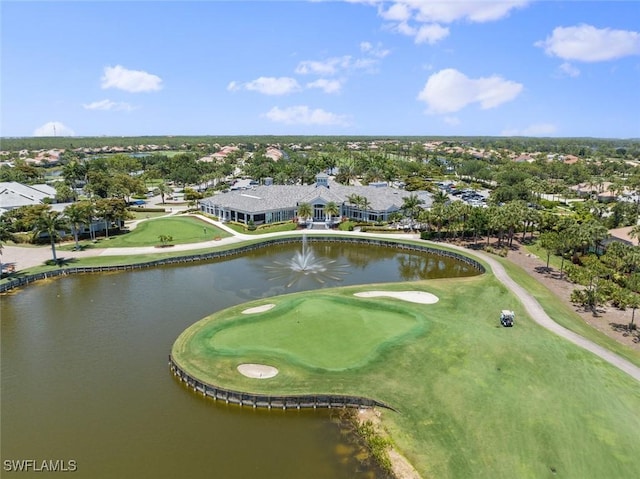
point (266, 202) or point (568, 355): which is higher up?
point (266, 202)

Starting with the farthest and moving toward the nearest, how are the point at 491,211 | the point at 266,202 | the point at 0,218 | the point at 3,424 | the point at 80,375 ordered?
the point at 266,202 < the point at 491,211 < the point at 0,218 < the point at 80,375 < the point at 3,424

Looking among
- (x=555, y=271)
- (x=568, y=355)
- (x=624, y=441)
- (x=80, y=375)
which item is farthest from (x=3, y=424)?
(x=555, y=271)

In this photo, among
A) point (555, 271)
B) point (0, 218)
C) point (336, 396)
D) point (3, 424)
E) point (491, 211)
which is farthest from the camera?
point (491, 211)

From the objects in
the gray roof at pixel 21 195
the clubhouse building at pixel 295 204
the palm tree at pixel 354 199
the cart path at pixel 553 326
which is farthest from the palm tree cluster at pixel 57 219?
the cart path at pixel 553 326

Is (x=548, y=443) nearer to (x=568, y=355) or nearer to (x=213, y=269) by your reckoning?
(x=568, y=355)

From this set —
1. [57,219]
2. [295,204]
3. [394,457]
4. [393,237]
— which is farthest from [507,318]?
[57,219]

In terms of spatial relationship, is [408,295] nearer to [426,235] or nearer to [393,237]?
[426,235]

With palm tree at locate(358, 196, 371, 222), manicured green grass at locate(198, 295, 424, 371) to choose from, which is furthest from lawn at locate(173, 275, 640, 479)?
palm tree at locate(358, 196, 371, 222)
